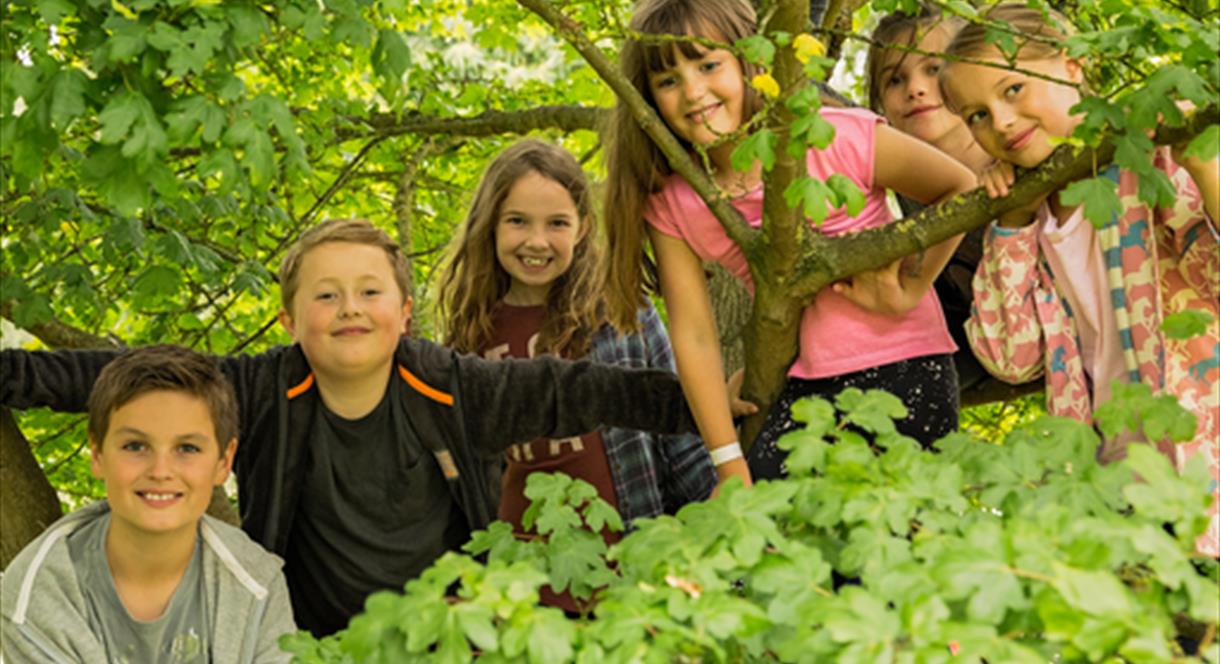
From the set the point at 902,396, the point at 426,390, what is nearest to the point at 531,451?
the point at 426,390

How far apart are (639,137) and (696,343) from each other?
539mm

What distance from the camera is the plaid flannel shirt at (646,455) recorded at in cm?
436

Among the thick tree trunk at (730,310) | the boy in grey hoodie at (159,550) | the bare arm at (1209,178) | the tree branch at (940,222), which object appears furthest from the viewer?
the thick tree trunk at (730,310)

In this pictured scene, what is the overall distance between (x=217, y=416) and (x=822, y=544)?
1.79 m

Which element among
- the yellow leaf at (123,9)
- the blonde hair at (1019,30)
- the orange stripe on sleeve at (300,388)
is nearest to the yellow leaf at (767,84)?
the blonde hair at (1019,30)

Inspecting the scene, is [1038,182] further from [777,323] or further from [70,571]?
[70,571]

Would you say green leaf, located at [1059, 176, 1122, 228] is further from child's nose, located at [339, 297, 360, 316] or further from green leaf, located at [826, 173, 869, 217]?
child's nose, located at [339, 297, 360, 316]

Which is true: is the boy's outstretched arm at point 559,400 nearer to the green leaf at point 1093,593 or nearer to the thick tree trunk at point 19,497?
the thick tree trunk at point 19,497

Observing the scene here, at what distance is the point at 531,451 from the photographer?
4418 millimetres

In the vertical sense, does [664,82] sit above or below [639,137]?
above

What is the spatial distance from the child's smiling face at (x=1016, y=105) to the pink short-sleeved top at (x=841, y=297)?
0.92 feet

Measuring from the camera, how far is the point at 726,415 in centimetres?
349

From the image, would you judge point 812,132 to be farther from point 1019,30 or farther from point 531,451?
point 531,451

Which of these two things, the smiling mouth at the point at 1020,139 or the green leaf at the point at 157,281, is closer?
the smiling mouth at the point at 1020,139
